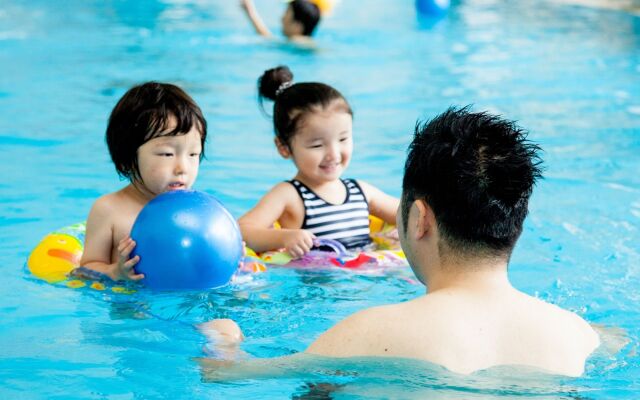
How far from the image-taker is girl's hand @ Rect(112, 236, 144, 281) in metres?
4.39

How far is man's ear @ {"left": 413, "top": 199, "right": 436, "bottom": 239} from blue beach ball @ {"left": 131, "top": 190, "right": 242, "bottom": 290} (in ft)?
5.29

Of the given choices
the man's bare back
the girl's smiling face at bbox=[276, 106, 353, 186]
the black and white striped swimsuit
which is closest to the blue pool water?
the man's bare back

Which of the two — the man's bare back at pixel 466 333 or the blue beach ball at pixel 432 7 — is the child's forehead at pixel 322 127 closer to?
the man's bare back at pixel 466 333

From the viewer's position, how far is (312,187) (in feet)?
18.2

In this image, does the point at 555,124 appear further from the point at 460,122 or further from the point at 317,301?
the point at 460,122

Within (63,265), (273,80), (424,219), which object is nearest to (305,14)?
(273,80)

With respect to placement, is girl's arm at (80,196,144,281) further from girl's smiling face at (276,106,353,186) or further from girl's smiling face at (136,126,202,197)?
girl's smiling face at (276,106,353,186)

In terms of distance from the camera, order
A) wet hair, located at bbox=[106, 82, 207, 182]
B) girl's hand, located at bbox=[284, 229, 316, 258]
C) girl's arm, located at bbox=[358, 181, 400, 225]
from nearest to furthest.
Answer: wet hair, located at bbox=[106, 82, 207, 182]
girl's hand, located at bbox=[284, 229, 316, 258]
girl's arm, located at bbox=[358, 181, 400, 225]

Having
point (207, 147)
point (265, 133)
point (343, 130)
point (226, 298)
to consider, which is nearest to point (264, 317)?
point (226, 298)

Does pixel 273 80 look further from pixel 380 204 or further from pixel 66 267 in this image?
pixel 66 267

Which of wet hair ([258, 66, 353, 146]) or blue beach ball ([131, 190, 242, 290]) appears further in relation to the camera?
wet hair ([258, 66, 353, 146])

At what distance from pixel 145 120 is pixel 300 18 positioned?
8.93 m

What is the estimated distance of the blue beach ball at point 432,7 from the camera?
16062mm

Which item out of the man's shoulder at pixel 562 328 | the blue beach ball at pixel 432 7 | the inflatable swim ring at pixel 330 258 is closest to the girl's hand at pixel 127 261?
the inflatable swim ring at pixel 330 258
